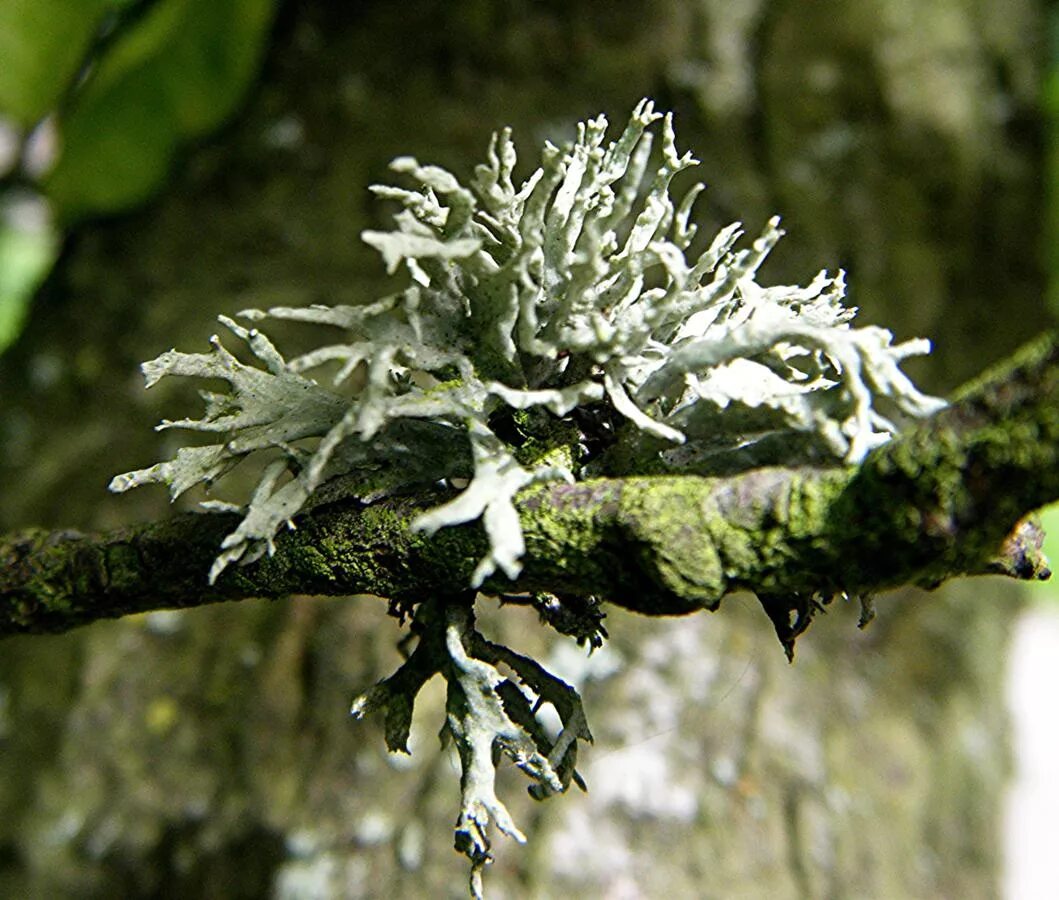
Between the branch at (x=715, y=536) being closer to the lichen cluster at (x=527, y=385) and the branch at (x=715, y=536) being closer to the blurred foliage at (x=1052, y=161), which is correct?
the lichen cluster at (x=527, y=385)

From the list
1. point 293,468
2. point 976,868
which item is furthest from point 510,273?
point 976,868

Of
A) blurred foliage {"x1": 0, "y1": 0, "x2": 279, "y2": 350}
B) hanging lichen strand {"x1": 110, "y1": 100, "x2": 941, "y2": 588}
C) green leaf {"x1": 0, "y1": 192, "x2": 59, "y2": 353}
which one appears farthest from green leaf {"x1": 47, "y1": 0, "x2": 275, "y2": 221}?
hanging lichen strand {"x1": 110, "y1": 100, "x2": 941, "y2": 588}

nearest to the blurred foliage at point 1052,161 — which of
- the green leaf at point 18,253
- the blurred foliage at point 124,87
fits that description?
the blurred foliage at point 124,87

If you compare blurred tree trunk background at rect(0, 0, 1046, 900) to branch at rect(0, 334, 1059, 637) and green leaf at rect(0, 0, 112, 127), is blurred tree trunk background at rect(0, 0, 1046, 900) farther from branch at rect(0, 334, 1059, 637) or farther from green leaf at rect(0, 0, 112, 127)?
branch at rect(0, 334, 1059, 637)

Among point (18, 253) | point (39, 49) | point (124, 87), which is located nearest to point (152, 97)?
point (124, 87)

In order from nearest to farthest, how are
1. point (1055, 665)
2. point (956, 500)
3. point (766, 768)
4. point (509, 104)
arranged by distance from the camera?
point (956, 500) < point (766, 768) < point (509, 104) < point (1055, 665)

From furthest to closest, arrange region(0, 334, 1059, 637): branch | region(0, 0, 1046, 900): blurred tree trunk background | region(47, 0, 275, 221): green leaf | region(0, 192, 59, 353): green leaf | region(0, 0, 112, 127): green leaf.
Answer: region(0, 192, 59, 353): green leaf < region(47, 0, 275, 221): green leaf < region(0, 0, 112, 127): green leaf < region(0, 0, 1046, 900): blurred tree trunk background < region(0, 334, 1059, 637): branch

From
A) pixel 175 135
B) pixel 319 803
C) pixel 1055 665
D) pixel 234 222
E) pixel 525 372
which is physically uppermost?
pixel 175 135

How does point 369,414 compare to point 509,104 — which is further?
point 509,104

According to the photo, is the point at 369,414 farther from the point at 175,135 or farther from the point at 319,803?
the point at 175,135
